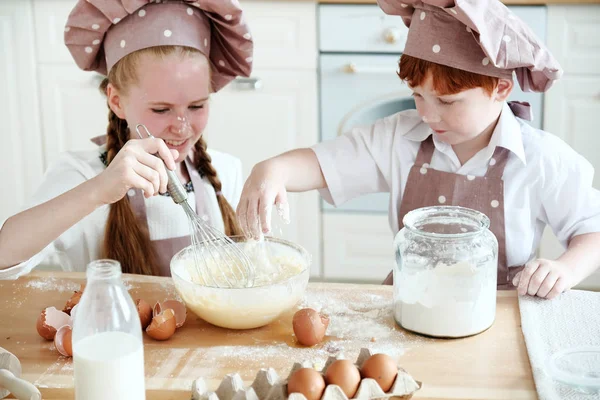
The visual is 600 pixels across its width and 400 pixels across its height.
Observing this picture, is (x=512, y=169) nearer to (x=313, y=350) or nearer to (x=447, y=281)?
(x=447, y=281)

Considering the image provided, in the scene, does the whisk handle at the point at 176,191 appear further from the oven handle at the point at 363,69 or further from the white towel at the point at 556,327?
the oven handle at the point at 363,69

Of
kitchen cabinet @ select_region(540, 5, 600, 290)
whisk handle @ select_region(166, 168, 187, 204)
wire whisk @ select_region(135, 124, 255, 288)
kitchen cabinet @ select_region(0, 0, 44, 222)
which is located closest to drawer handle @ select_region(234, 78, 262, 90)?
kitchen cabinet @ select_region(0, 0, 44, 222)

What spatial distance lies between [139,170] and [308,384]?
462mm

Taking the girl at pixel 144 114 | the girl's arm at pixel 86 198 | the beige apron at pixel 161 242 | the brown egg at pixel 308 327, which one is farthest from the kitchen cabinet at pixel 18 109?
the brown egg at pixel 308 327

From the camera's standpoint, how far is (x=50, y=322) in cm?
116

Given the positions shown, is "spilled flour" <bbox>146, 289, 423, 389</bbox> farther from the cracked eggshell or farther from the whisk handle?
the whisk handle

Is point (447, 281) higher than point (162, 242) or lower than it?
higher

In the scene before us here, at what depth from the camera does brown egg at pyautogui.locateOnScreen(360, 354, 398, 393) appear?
3.13 ft

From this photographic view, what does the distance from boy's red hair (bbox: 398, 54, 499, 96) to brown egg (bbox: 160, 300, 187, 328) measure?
58cm

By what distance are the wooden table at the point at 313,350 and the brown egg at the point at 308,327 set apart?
0.01 meters

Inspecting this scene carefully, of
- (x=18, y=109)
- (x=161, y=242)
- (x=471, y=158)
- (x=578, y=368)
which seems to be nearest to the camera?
(x=578, y=368)

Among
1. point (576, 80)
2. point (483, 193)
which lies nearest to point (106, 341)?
point (483, 193)

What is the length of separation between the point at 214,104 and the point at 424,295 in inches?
67.9

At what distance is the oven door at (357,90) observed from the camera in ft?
8.55
